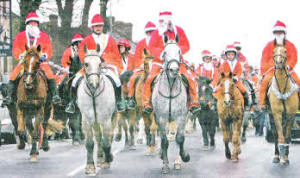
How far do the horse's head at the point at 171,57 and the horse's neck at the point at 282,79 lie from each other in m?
2.77

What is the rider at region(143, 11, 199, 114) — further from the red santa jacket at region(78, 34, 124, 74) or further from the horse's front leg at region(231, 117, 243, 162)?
the horse's front leg at region(231, 117, 243, 162)

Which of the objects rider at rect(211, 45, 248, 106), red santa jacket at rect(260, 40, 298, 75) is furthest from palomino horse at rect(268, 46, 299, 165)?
rider at rect(211, 45, 248, 106)

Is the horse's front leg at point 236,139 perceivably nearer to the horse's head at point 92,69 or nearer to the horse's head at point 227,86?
the horse's head at point 227,86

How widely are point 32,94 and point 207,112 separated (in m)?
5.43

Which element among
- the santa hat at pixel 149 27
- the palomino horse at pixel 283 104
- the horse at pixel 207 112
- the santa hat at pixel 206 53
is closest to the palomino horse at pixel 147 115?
the santa hat at pixel 149 27

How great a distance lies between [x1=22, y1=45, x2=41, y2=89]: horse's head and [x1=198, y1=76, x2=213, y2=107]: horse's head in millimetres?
5387

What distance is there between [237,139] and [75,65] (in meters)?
4.39

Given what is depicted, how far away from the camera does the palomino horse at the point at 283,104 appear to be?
13.5 metres

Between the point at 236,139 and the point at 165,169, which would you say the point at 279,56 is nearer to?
the point at 236,139

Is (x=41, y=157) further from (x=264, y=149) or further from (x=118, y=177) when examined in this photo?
(x=264, y=149)

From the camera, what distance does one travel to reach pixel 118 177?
1135 cm

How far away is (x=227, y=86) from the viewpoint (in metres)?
14.5

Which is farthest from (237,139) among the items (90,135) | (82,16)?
(82,16)

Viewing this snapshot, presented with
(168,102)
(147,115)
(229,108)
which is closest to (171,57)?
(168,102)
